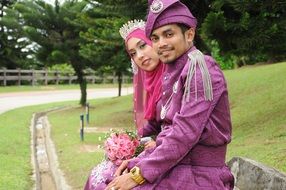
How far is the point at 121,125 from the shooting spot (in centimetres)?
1457

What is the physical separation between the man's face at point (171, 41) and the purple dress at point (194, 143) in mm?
106

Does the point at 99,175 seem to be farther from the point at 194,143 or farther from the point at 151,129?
the point at 194,143

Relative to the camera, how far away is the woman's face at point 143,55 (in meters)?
3.34

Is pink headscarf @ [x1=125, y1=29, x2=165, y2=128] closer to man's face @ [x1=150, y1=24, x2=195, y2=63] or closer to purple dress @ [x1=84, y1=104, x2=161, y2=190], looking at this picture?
purple dress @ [x1=84, y1=104, x2=161, y2=190]

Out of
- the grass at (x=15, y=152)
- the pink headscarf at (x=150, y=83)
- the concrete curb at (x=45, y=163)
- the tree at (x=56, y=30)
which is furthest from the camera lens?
the tree at (x=56, y=30)

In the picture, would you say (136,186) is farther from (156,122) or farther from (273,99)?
(273,99)

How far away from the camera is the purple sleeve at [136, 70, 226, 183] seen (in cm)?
247

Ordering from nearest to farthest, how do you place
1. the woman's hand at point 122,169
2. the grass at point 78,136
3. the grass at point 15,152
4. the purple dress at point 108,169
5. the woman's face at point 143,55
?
1. the woman's hand at point 122,169
2. the purple dress at point 108,169
3. the woman's face at point 143,55
4. the grass at point 15,152
5. the grass at point 78,136

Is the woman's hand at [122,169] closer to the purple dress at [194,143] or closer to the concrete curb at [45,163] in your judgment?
the purple dress at [194,143]

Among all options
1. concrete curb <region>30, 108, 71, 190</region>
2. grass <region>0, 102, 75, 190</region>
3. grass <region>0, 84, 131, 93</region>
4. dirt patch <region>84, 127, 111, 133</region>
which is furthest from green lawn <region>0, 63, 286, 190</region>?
grass <region>0, 84, 131, 93</region>

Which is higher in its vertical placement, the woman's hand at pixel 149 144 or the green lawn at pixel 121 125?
the woman's hand at pixel 149 144

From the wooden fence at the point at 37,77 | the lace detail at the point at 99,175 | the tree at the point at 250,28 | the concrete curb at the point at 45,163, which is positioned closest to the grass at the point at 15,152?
the concrete curb at the point at 45,163

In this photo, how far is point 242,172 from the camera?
479 centimetres

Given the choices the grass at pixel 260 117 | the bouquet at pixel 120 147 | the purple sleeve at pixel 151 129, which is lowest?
the grass at pixel 260 117
